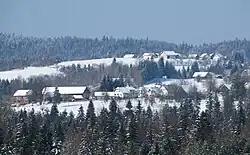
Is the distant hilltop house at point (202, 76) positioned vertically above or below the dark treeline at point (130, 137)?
below

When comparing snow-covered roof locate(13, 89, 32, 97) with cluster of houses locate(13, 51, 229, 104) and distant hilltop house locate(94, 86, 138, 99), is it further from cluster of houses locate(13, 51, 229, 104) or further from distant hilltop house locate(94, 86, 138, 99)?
distant hilltop house locate(94, 86, 138, 99)

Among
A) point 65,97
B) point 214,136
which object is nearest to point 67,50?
point 65,97

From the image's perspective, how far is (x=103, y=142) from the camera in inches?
1371

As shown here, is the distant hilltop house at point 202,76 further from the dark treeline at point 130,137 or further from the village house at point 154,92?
the dark treeline at point 130,137

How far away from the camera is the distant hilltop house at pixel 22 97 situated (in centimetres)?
7075

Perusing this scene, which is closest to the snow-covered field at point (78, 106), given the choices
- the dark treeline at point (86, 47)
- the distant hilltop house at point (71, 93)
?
the distant hilltop house at point (71, 93)

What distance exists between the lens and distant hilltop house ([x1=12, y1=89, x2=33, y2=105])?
7075 centimetres

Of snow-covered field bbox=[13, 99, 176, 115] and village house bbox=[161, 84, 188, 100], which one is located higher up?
village house bbox=[161, 84, 188, 100]

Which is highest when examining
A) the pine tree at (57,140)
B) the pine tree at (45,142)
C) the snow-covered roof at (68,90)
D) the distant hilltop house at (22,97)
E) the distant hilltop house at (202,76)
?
the pine tree at (45,142)

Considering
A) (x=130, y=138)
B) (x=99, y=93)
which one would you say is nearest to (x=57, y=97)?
(x=99, y=93)

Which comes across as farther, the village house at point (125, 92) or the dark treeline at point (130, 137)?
the village house at point (125, 92)

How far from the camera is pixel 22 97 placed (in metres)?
72.2

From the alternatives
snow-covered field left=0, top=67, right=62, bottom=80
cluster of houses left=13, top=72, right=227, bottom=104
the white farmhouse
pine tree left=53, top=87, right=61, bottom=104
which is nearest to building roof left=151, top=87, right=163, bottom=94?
cluster of houses left=13, top=72, right=227, bottom=104

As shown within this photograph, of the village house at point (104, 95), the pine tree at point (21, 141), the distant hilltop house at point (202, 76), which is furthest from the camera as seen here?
the distant hilltop house at point (202, 76)
